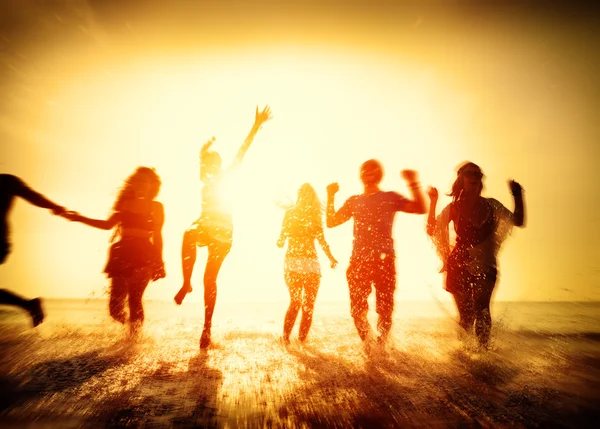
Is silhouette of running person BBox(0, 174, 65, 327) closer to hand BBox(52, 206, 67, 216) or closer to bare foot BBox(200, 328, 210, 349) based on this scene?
hand BBox(52, 206, 67, 216)

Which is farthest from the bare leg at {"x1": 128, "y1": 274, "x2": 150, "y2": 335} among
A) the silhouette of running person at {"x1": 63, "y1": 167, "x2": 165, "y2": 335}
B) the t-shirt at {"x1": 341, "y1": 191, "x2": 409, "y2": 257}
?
the t-shirt at {"x1": 341, "y1": 191, "x2": 409, "y2": 257}

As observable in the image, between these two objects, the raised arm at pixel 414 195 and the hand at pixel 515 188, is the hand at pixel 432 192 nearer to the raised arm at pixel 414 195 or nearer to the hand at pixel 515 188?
the raised arm at pixel 414 195

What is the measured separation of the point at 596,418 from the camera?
2.60 m

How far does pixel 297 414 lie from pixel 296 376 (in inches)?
36.7

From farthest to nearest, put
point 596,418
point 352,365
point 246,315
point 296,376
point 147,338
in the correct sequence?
point 246,315 < point 147,338 < point 352,365 < point 296,376 < point 596,418

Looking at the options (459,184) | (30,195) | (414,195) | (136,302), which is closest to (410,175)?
(414,195)

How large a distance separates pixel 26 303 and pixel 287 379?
124 inches

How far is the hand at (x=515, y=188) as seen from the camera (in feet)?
14.8

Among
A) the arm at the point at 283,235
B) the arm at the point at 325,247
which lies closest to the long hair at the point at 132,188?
the arm at the point at 283,235

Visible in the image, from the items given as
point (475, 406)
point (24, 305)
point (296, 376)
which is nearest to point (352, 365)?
point (296, 376)

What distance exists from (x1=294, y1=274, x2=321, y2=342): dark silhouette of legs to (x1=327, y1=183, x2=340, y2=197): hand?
1.12 m

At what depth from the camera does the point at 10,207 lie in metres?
4.17

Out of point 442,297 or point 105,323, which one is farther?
point 442,297

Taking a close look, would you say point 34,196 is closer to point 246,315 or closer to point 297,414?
point 297,414
